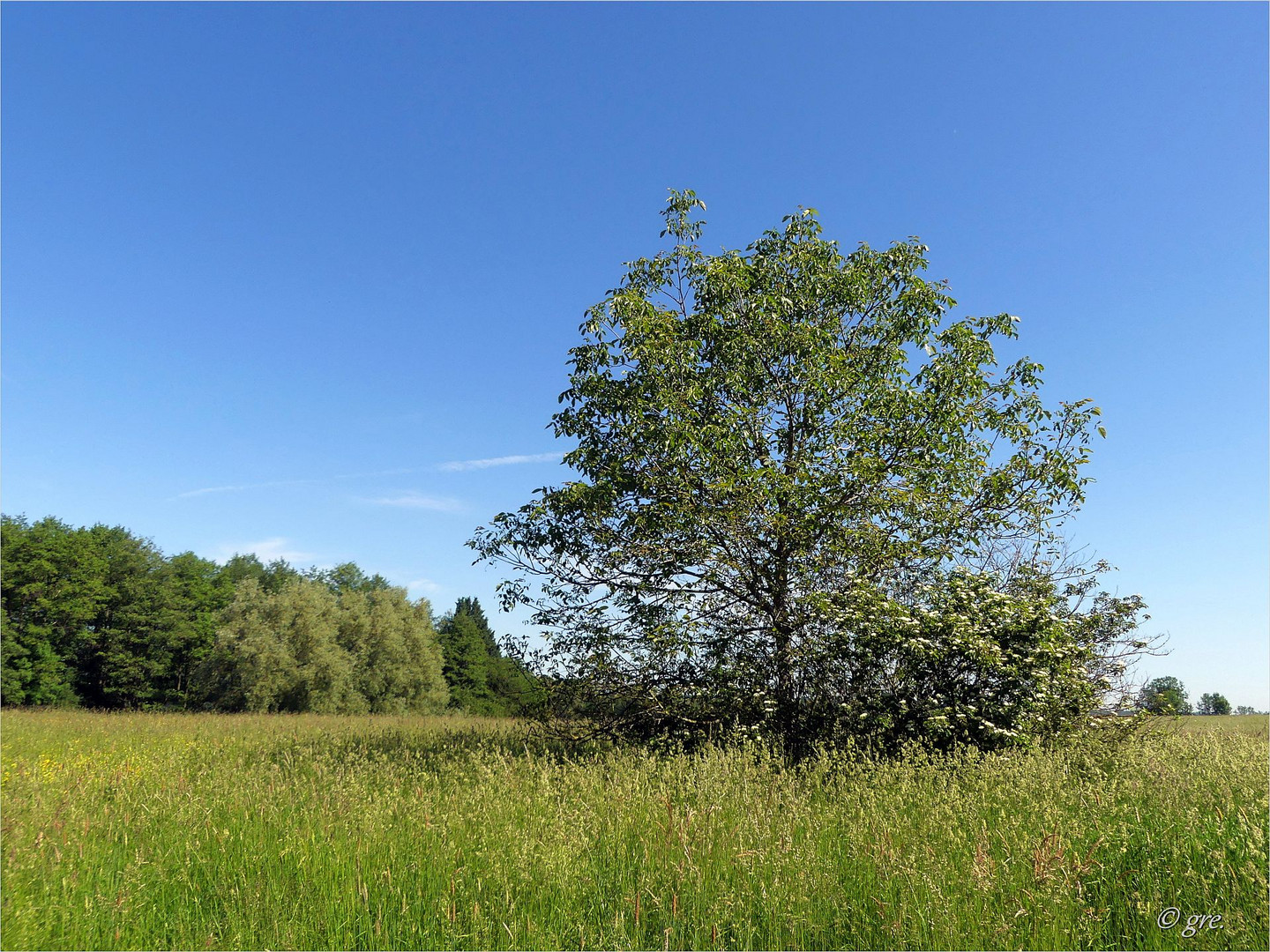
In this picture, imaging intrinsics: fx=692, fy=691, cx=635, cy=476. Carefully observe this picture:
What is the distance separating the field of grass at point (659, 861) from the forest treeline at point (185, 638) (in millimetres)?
36136

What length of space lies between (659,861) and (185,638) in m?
62.2

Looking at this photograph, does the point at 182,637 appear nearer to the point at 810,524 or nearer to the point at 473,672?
the point at 473,672

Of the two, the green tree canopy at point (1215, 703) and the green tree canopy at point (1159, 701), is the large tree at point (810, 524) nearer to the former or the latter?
the green tree canopy at point (1159, 701)

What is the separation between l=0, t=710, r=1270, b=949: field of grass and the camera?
4281 mm

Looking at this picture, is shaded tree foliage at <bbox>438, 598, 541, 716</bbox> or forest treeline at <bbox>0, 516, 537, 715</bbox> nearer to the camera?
forest treeline at <bbox>0, 516, 537, 715</bbox>

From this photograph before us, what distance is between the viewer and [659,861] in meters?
5.06

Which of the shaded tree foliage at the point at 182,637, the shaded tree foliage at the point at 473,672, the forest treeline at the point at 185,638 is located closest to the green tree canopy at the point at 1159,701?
A: the forest treeline at the point at 185,638

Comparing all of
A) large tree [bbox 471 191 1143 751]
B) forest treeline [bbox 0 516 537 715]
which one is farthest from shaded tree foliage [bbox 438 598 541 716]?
large tree [bbox 471 191 1143 751]

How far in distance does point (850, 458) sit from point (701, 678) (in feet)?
13.1

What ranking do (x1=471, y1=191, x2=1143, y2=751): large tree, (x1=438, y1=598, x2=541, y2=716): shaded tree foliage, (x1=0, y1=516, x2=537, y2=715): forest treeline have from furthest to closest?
(x1=438, y1=598, x2=541, y2=716): shaded tree foliage
(x1=0, y1=516, x2=537, y2=715): forest treeline
(x1=471, y1=191, x2=1143, y2=751): large tree

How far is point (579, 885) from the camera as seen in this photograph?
15.7ft

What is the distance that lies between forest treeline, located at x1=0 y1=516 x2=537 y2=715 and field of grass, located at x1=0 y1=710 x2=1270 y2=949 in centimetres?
3614

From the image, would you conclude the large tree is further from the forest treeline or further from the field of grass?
the forest treeline

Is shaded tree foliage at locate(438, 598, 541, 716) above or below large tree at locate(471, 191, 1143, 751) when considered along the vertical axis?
below
